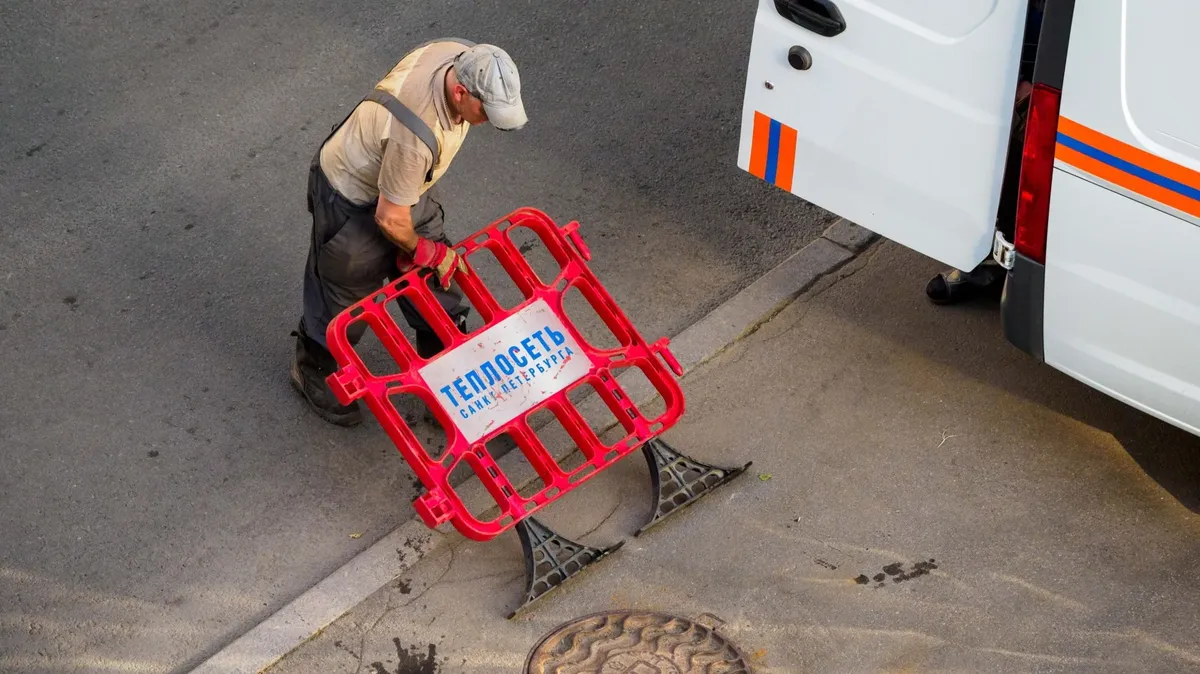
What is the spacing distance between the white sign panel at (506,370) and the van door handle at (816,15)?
1.17m

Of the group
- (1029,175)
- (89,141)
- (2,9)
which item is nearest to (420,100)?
(1029,175)

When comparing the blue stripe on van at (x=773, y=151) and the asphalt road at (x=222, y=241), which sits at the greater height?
the blue stripe on van at (x=773, y=151)

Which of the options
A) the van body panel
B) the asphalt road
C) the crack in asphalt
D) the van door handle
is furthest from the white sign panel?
the van body panel

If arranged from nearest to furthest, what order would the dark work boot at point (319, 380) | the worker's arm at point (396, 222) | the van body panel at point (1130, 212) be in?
1. the van body panel at point (1130, 212)
2. the worker's arm at point (396, 222)
3. the dark work boot at point (319, 380)

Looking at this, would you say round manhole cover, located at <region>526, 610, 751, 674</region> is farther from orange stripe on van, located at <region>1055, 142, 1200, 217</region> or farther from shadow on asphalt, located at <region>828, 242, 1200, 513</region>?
orange stripe on van, located at <region>1055, 142, 1200, 217</region>

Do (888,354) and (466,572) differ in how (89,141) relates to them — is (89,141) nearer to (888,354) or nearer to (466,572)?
(466,572)

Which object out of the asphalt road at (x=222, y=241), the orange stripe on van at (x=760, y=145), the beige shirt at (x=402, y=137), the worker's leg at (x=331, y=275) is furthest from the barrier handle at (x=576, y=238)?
the asphalt road at (x=222, y=241)

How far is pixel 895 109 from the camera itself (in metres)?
3.92

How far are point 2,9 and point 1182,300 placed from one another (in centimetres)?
551

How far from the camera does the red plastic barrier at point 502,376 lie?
3.91 meters

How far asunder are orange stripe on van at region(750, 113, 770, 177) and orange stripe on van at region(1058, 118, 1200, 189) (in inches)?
39.7

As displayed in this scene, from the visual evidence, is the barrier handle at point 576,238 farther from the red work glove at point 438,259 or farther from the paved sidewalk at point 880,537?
the paved sidewalk at point 880,537

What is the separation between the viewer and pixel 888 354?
4.75 m

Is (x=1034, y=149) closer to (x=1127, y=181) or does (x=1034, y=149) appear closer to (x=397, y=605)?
(x=1127, y=181)
